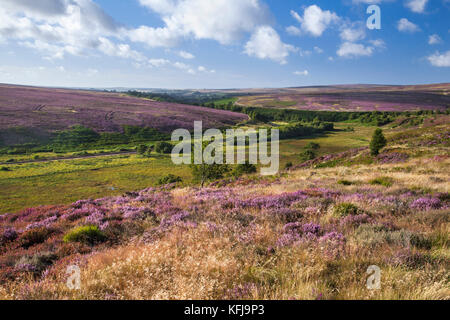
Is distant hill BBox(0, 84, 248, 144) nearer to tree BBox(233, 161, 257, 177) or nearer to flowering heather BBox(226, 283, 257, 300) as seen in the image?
tree BBox(233, 161, 257, 177)

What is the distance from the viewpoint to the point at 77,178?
49281 mm

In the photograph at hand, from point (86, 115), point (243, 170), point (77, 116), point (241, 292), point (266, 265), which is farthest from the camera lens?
point (86, 115)

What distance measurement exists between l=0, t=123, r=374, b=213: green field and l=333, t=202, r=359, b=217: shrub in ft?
126

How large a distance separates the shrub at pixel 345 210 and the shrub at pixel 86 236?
6.85 metres

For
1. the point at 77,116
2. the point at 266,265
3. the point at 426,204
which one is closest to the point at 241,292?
the point at 266,265

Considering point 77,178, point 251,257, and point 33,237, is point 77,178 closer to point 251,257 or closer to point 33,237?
point 33,237

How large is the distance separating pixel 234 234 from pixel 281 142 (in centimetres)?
9193

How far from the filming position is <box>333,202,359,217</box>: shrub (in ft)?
22.5

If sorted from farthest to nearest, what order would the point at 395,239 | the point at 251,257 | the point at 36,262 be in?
the point at 36,262, the point at 395,239, the point at 251,257

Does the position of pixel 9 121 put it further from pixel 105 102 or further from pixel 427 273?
pixel 427 273

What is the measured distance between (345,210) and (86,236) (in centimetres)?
753

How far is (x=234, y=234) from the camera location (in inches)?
213

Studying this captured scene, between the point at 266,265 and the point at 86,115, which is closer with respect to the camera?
the point at 266,265

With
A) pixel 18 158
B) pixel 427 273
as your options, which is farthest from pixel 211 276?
pixel 18 158
